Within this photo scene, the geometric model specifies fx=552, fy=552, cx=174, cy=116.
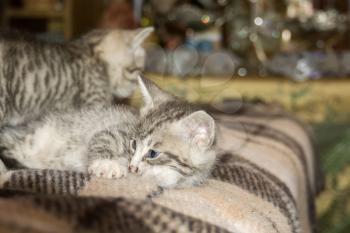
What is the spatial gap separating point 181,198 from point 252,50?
9.12ft

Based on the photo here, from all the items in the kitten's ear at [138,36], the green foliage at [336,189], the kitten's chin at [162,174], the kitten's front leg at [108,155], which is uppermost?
the kitten's ear at [138,36]

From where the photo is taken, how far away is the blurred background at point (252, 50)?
8.96 feet

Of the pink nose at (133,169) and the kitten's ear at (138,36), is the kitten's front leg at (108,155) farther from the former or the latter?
the kitten's ear at (138,36)

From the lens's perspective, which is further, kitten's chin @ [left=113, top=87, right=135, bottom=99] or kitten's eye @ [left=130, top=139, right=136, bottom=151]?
kitten's chin @ [left=113, top=87, right=135, bottom=99]

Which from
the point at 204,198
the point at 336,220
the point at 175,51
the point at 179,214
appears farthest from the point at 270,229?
the point at 175,51

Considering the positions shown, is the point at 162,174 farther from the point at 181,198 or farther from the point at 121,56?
the point at 121,56

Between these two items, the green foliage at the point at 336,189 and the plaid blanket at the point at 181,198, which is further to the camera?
the green foliage at the point at 336,189

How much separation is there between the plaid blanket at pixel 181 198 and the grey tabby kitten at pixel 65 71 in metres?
0.40

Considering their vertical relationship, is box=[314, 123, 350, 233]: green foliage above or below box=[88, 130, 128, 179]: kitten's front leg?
below

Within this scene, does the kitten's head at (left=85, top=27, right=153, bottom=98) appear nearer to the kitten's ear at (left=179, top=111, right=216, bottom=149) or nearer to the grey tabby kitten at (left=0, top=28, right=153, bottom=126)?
the grey tabby kitten at (left=0, top=28, right=153, bottom=126)

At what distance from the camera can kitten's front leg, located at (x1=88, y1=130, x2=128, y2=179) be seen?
1025 mm

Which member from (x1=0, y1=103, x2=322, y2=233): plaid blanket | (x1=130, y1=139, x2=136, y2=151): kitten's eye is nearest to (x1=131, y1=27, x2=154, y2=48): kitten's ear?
(x1=0, y1=103, x2=322, y2=233): plaid blanket

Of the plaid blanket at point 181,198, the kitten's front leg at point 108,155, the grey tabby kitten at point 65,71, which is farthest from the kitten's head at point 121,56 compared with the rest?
the kitten's front leg at point 108,155

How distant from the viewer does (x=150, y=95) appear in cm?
129
